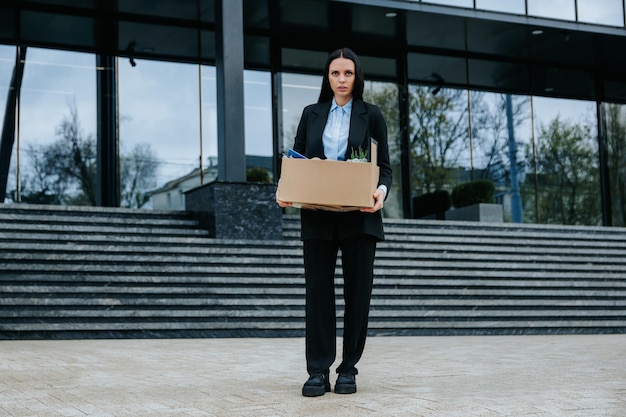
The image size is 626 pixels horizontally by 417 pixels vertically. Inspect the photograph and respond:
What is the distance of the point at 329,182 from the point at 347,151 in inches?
15.2

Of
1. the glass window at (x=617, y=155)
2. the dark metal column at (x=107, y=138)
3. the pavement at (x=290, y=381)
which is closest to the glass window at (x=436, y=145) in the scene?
the glass window at (x=617, y=155)

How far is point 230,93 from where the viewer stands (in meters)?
14.0

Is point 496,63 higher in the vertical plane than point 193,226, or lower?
higher

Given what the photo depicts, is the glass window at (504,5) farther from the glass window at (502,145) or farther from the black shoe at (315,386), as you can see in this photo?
the black shoe at (315,386)

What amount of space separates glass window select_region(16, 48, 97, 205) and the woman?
13.7 meters

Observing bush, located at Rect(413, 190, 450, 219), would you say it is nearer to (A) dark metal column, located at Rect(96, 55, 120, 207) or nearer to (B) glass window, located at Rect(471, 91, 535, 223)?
(B) glass window, located at Rect(471, 91, 535, 223)

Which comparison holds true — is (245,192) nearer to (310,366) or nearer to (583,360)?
(583,360)

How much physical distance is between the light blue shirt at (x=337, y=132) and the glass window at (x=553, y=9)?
1477 cm

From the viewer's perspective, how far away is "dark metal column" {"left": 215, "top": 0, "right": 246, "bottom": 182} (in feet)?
45.4

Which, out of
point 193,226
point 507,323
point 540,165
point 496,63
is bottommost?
point 507,323

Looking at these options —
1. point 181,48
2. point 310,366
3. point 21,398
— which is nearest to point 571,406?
point 310,366

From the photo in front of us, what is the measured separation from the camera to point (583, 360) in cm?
684

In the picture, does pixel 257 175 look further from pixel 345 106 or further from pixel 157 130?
pixel 345 106

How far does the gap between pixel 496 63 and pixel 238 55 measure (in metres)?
9.31
